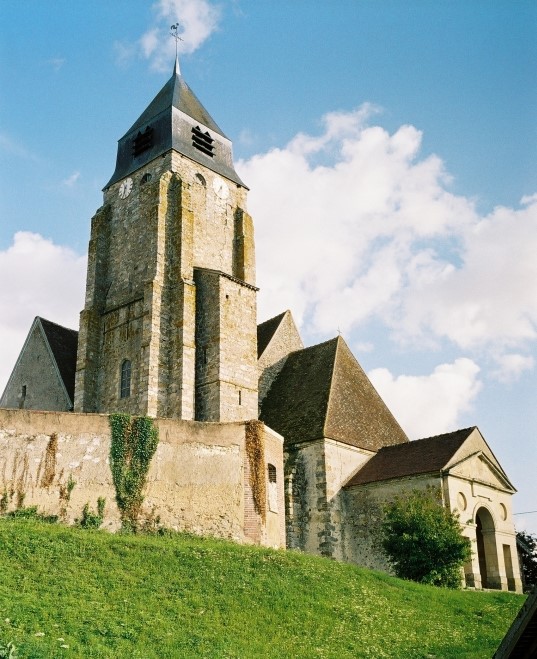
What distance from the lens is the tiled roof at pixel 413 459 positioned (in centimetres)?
2441

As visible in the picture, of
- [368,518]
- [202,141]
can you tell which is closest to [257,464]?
[368,518]

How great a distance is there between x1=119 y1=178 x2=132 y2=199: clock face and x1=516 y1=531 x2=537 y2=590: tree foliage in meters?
22.3

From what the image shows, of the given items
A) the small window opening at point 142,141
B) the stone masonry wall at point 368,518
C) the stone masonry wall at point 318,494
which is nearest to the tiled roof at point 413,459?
the stone masonry wall at point 368,518

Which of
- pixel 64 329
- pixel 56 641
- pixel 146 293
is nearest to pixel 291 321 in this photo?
pixel 146 293

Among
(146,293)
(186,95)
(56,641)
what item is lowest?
(56,641)

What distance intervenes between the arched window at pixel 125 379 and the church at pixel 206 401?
50mm

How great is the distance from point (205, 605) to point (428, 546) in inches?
376

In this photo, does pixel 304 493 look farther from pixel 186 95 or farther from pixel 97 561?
pixel 186 95

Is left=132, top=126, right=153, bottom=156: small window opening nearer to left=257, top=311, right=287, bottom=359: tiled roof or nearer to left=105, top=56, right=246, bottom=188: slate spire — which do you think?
left=105, top=56, right=246, bottom=188: slate spire

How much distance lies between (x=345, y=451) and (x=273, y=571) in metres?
11.3

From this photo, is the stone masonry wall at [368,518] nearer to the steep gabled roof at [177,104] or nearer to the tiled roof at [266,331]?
the tiled roof at [266,331]

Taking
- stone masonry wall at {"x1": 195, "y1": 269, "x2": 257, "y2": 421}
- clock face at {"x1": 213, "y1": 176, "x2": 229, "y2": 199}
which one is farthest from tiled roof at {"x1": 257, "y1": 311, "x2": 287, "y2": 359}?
clock face at {"x1": 213, "y1": 176, "x2": 229, "y2": 199}

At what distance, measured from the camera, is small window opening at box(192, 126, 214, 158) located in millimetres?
32875

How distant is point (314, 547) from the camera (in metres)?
25.2
